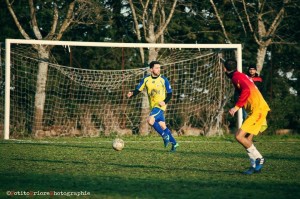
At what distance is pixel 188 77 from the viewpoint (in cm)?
2131

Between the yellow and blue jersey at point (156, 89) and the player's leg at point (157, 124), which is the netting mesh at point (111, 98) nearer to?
the yellow and blue jersey at point (156, 89)

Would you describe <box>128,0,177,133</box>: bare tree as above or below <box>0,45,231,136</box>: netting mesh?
above

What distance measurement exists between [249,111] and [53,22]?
13906 mm

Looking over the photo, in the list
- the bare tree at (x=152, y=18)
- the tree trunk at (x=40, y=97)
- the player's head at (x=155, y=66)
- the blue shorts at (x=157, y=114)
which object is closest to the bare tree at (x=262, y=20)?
the bare tree at (x=152, y=18)

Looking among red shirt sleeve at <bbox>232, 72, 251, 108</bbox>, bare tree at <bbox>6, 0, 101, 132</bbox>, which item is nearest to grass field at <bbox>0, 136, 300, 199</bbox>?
red shirt sleeve at <bbox>232, 72, 251, 108</bbox>

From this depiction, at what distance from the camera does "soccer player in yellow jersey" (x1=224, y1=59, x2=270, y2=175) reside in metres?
8.87

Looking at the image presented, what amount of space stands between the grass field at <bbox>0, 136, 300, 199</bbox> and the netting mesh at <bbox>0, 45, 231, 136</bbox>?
7563 mm

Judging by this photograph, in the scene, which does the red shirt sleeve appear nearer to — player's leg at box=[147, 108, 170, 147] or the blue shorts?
player's leg at box=[147, 108, 170, 147]

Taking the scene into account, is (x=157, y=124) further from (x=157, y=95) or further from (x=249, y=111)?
(x=249, y=111)

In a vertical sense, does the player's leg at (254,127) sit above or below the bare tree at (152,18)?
below

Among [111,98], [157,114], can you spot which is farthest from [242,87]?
[111,98]

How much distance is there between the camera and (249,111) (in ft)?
30.0

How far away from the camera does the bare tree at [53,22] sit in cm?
1973

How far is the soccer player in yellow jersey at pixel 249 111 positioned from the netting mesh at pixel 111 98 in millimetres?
10307
